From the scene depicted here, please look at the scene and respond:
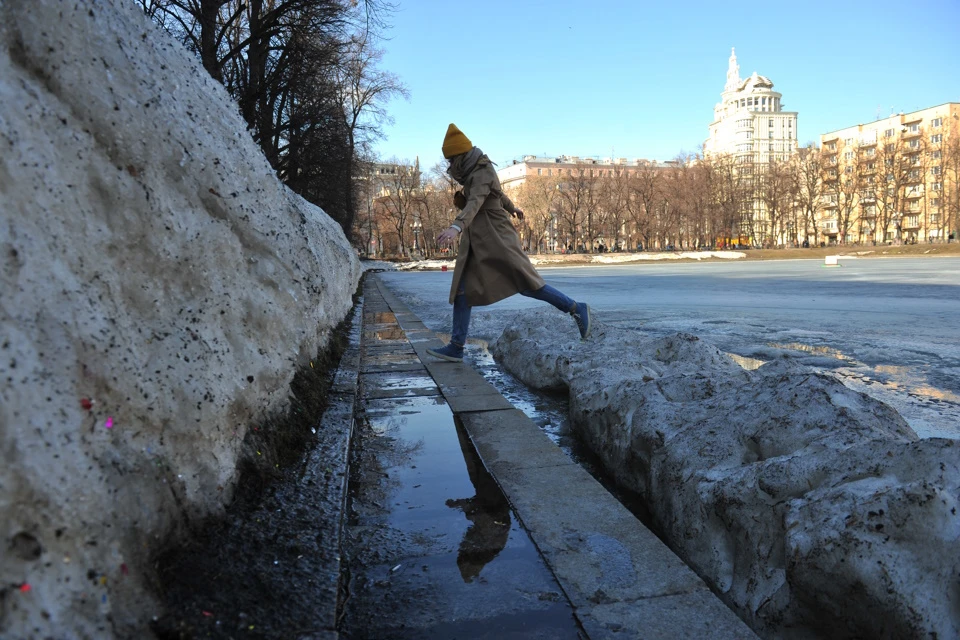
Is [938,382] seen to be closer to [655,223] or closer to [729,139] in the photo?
[655,223]

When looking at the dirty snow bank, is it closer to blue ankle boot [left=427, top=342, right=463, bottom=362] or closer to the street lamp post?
blue ankle boot [left=427, top=342, right=463, bottom=362]

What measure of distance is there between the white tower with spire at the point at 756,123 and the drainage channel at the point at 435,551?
14143cm

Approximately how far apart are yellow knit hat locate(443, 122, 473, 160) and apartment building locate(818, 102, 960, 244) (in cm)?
7158

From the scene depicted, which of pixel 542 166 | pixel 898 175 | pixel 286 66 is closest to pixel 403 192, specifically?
pixel 898 175

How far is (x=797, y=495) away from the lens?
2031mm

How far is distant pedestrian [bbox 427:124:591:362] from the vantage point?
219 inches

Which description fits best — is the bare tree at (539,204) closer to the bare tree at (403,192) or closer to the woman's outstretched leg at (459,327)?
the bare tree at (403,192)

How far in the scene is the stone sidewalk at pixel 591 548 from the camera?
1721mm

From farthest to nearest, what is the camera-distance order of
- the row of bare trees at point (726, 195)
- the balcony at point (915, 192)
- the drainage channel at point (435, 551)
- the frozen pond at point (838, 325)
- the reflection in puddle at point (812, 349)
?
1. the balcony at point (915, 192)
2. the row of bare trees at point (726, 195)
3. the reflection in puddle at point (812, 349)
4. the frozen pond at point (838, 325)
5. the drainage channel at point (435, 551)

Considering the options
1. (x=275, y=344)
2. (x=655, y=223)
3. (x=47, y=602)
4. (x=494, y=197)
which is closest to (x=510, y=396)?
(x=494, y=197)

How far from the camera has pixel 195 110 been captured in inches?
98.9

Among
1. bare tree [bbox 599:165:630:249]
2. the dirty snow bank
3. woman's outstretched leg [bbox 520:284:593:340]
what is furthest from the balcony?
the dirty snow bank

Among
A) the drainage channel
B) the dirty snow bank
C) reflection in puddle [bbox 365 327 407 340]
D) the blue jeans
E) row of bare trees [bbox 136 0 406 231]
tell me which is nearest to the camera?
the dirty snow bank

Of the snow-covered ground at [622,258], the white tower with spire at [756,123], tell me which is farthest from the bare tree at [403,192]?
the white tower with spire at [756,123]
